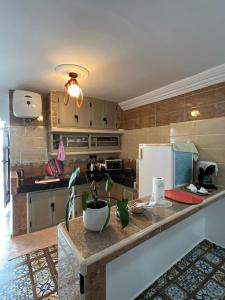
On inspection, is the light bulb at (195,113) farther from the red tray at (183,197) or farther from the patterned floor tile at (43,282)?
the patterned floor tile at (43,282)

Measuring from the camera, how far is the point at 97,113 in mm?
3096

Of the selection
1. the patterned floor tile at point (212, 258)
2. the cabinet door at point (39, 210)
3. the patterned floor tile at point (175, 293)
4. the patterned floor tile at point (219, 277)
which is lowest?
the patterned floor tile at point (175, 293)

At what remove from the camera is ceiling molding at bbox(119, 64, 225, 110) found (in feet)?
6.25

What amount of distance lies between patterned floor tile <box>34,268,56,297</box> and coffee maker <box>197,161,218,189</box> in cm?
182

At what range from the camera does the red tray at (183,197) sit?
4.82 ft

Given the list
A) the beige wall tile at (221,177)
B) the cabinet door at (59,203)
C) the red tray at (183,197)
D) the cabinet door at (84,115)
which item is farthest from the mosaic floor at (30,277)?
the beige wall tile at (221,177)

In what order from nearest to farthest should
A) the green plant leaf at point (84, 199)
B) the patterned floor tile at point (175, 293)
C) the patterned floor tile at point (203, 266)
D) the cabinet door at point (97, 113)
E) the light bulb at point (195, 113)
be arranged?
1. the green plant leaf at point (84, 199)
2. the patterned floor tile at point (175, 293)
3. the patterned floor tile at point (203, 266)
4. the light bulb at point (195, 113)
5. the cabinet door at point (97, 113)

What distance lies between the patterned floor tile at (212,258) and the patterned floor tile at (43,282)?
1.54 metres

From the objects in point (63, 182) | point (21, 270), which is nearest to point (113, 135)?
point (63, 182)

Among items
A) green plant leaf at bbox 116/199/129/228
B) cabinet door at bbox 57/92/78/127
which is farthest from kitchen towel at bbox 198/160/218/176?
cabinet door at bbox 57/92/78/127

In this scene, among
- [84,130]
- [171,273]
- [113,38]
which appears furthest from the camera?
[84,130]

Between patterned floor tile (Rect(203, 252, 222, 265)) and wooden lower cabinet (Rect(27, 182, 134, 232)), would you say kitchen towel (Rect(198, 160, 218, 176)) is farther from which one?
wooden lower cabinet (Rect(27, 182, 134, 232))

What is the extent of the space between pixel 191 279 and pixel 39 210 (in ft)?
6.60

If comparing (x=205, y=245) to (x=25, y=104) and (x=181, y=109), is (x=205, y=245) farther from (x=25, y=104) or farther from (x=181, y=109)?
(x=25, y=104)
